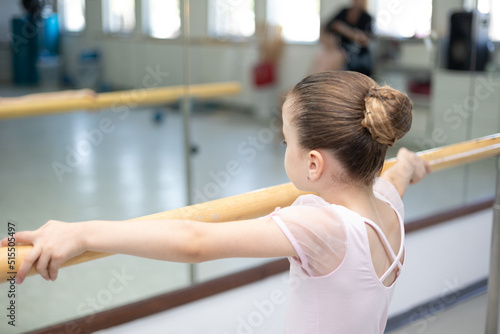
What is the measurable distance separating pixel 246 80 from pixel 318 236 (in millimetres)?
2033

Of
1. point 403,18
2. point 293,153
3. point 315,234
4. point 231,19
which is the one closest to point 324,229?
point 315,234

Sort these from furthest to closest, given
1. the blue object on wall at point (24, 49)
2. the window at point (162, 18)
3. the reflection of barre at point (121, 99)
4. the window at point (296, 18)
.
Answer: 1. the window at point (296, 18)
2. the window at point (162, 18)
3. the blue object on wall at point (24, 49)
4. the reflection of barre at point (121, 99)

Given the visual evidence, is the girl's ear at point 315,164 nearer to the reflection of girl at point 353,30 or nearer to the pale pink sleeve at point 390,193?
the pale pink sleeve at point 390,193

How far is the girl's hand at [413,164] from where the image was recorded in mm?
1287

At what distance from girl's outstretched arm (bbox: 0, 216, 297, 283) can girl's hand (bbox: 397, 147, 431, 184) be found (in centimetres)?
54

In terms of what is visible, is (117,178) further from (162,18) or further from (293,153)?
(293,153)

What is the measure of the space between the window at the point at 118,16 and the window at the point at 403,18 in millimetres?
1423

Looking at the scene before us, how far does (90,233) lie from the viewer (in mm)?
760

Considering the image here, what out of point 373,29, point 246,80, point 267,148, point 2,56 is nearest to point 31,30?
point 2,56

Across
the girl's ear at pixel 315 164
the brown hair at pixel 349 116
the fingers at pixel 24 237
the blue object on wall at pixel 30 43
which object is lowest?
the fingers at pixel 24 237

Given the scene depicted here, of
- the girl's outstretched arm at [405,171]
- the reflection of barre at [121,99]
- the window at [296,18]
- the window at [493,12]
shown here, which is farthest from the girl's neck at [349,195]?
the window at [493,12]

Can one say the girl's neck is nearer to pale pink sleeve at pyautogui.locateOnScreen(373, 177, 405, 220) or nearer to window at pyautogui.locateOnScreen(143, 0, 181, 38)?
pale pink sleeve at pyautogui.locateOnScreen(373, 177, 405, 220)

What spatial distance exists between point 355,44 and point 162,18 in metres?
1.16

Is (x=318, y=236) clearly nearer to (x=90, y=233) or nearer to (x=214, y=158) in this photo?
(x=90, y=233)
